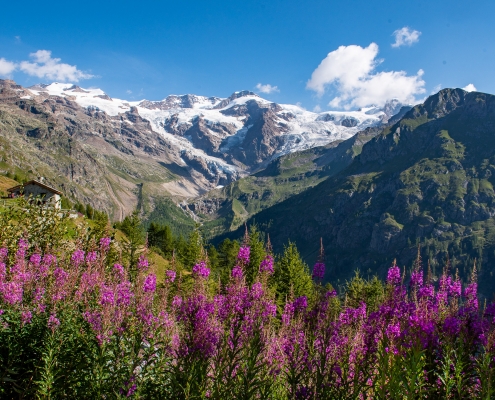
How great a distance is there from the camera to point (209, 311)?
6527mm

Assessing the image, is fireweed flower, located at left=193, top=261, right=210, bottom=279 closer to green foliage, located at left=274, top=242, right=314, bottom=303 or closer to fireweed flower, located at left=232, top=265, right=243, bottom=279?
fireweed flower, located at left=232, top=265, right=243, bottom=279

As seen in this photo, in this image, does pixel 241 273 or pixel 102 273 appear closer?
pixel 241 273

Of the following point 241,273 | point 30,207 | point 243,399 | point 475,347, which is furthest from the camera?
point 30,207

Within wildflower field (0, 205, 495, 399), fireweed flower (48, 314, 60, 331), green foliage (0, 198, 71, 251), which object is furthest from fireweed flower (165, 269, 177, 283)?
green foliage (0, 198, 71, 251)

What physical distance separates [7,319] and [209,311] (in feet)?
14.9

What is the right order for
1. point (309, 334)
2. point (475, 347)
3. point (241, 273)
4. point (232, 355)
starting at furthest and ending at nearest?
point (241, 273) → point (309, 334) → point (475, 347) → point (232, 355)

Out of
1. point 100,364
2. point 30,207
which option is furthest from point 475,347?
point 30,207

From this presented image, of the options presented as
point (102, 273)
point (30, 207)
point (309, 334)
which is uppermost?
point (30, 207)

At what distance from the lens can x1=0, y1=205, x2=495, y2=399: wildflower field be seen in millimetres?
5871

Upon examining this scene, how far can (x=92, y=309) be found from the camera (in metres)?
7.73

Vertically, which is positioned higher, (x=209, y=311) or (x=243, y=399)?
(x=209, y=311)

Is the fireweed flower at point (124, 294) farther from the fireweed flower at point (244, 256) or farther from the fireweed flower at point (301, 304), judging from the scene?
the fireweed flower at point (301, 304)

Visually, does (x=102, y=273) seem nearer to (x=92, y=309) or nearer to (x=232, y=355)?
(x=92, y=309)

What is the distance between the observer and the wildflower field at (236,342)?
5.87m
